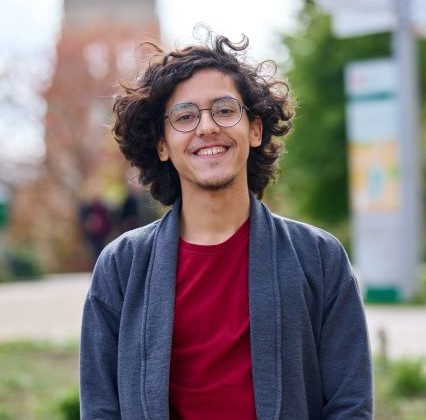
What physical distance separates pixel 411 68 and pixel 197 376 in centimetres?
1126

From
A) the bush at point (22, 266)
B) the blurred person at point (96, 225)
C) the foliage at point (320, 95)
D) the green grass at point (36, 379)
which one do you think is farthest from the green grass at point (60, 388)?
the foliage at point (320, 95)

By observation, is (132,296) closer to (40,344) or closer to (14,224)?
(40,344)

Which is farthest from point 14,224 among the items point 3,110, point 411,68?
point 411,68

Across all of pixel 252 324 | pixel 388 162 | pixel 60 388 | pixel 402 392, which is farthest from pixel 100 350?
pixel 388 162

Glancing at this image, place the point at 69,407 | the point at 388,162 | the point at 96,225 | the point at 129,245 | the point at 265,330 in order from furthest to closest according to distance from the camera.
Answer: the point at 96,225, the point at 388,162, the point at 69,407, the point at 129,245, the point at 265,330

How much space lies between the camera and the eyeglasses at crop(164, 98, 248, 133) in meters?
3.06

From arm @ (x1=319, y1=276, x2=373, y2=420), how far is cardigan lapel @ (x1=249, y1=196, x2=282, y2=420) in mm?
176

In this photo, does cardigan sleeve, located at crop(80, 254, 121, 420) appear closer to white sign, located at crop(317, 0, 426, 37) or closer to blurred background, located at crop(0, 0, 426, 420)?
blurred background, located at crop(0, 0, 426, 420)

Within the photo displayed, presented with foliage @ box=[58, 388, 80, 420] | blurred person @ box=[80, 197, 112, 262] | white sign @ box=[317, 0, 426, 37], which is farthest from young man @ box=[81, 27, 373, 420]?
blurred person @ box=[80, 197, 112, 262]

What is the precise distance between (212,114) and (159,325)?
1.91 ft

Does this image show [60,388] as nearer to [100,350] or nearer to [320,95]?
[100,350]

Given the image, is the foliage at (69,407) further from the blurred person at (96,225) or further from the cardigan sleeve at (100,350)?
the blurred person at (96,225)

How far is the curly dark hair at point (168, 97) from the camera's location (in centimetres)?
314

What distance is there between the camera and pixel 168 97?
316cm
